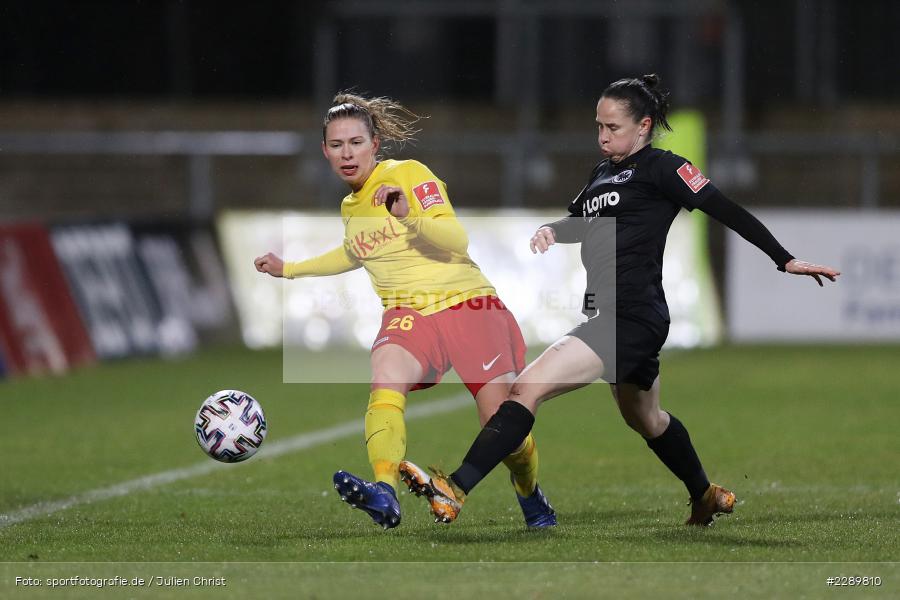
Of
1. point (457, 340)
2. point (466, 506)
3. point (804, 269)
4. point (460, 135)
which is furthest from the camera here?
point (460, 135)

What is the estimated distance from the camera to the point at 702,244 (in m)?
19.0

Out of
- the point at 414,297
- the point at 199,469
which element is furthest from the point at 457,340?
the point at 199,469

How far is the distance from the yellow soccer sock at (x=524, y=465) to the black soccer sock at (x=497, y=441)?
340 millimetres

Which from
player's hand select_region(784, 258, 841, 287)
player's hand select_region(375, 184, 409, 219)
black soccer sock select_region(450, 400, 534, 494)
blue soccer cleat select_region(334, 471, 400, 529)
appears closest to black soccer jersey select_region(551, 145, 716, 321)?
player's hand select_region(784, 258, 841, 287)

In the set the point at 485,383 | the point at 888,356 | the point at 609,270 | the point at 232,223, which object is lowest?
the point at 888,356

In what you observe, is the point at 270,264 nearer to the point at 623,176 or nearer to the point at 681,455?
the point at 623,176

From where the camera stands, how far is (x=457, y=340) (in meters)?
6.80

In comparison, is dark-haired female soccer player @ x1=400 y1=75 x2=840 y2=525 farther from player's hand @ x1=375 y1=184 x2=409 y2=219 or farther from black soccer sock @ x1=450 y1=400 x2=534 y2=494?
player's hand @ x1=375 y1=184 x2=409 y2=219

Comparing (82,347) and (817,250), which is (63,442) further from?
(817,250)

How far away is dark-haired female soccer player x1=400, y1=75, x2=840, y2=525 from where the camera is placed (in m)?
6.42

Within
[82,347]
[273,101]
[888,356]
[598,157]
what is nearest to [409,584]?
[82,347]

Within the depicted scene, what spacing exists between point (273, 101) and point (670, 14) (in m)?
6.31

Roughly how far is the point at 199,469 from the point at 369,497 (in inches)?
134

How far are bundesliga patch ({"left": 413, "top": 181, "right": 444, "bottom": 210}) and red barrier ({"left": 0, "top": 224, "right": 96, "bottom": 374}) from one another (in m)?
8.35
